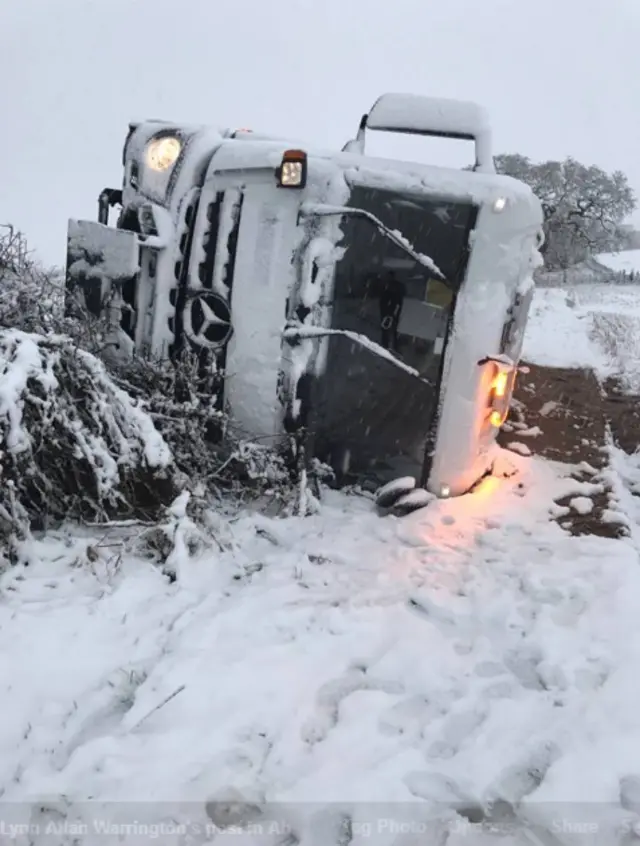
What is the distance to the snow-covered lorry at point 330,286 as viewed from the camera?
13.0 feet

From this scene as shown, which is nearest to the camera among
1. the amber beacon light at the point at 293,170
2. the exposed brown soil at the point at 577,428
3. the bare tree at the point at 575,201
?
the amber beacon light at the point at 293,170

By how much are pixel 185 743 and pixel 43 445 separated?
1633 mm

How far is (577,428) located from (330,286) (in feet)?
11.9

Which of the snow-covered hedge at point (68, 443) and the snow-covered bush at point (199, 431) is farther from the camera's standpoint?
the snow-covered bush at point (199, 431)

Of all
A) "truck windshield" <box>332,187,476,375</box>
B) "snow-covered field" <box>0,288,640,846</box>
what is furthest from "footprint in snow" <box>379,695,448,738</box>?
"truck windshield" <box>332,187,476,375</box>

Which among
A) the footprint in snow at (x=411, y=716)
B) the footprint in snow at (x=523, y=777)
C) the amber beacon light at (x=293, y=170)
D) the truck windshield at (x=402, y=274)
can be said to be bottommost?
the footprint in snow at (x=411, y=716)

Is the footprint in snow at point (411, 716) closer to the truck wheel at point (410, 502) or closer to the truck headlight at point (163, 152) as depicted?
the truck wheel at point (410, 502)

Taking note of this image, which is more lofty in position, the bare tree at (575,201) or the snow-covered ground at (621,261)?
the bare tree at (575,201)

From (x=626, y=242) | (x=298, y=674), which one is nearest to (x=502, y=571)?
(x=298, y=674)

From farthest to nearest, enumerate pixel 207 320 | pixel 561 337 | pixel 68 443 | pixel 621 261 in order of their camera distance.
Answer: pixel 621 261 < pixel 561 337 < pixel 207 320 < pixel 68 443

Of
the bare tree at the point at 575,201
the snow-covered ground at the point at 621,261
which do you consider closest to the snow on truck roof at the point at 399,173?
the bare tree at the point at 575,201

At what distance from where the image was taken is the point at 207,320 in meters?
4.20

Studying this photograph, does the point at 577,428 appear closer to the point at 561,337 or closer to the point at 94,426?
the point at 94,426

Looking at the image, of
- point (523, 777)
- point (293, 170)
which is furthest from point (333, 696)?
point (293, 170)
